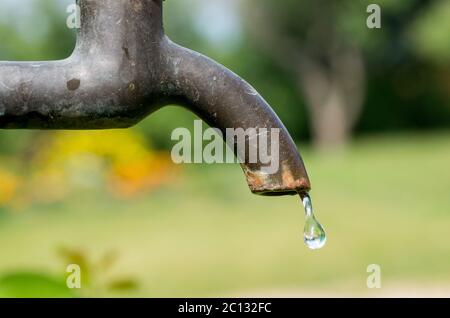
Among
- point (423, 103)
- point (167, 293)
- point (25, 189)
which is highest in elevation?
point (423, 103)

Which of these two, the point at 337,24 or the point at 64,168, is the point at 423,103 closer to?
the point at 337,24

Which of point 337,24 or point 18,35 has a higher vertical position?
point 337,24

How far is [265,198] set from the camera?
1008 centimetres

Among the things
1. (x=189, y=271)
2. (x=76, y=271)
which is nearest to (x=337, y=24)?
(x=189, y=271)

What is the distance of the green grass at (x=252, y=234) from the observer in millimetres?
5688

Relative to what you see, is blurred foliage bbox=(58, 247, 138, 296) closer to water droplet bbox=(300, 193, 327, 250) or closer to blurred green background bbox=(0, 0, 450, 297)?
blurred green background bbox=(0, 0, 450, 297)

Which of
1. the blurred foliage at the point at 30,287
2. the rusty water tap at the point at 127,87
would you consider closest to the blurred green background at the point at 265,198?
the blurred foliage at the point at 30,287

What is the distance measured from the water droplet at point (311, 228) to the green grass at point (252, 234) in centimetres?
366

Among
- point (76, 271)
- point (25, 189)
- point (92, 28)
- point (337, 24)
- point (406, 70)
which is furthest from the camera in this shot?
point (406, 70)

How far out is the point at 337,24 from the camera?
17.3 meters

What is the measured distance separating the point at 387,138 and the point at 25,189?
10381 mm

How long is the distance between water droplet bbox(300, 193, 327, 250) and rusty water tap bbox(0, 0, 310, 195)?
0.08 feet

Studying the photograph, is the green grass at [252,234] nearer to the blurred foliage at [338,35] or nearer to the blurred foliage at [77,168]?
Result: the blurred foliage at [77,168]

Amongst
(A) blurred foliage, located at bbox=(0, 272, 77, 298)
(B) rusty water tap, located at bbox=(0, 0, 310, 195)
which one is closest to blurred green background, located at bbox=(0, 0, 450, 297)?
(A) blurred foliage, located at bbox=(0, 272, 77, 298)
